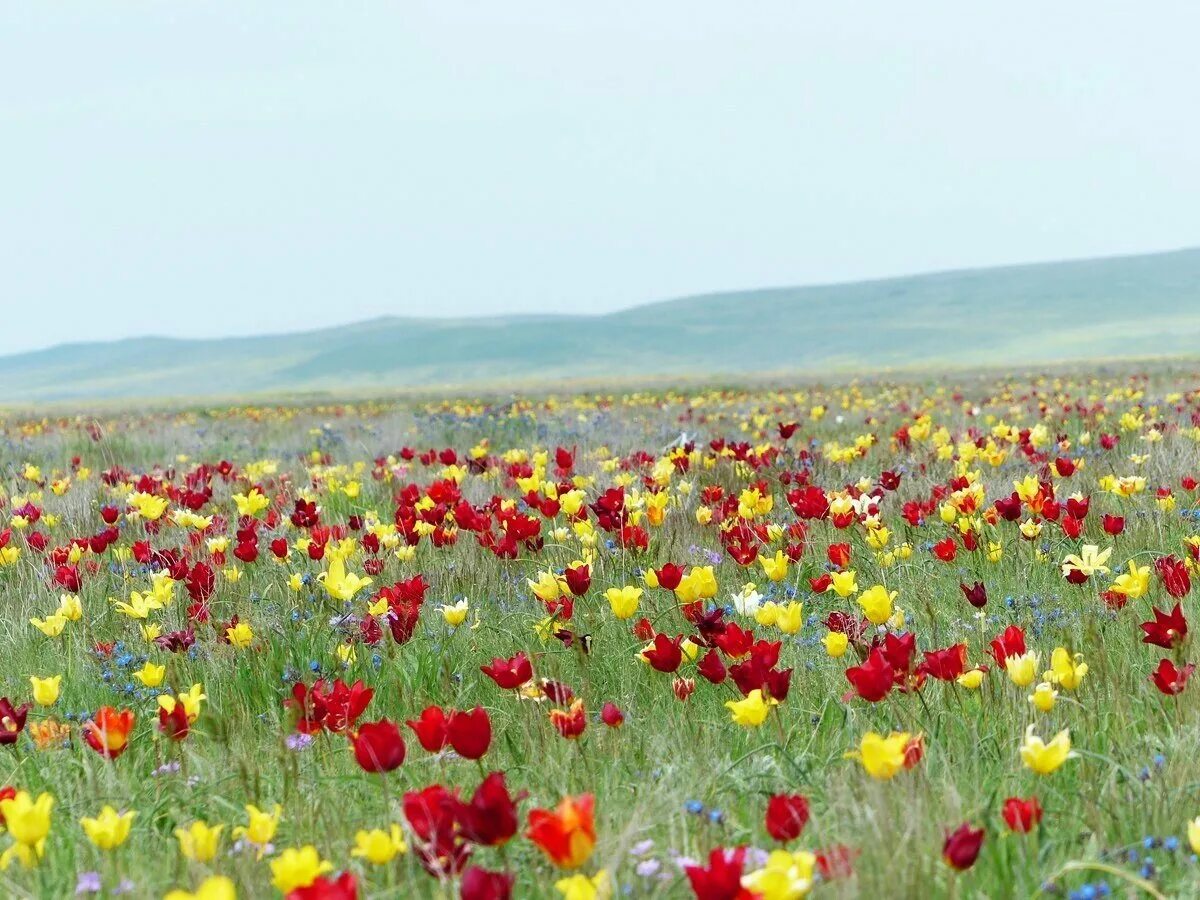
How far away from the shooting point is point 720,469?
771 cm

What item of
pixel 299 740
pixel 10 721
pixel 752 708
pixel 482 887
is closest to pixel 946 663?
pixel 752 708

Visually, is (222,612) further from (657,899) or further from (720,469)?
(720,469)

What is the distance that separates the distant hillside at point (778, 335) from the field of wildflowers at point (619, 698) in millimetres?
110236

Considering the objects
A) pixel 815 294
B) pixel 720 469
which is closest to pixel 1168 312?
pixel 815 294

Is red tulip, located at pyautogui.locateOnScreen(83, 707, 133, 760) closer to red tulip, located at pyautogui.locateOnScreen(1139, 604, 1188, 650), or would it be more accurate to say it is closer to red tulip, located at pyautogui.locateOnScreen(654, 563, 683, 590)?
red tulip, located at pyautogui.locateOnScreen(654, 563, 683, 590)

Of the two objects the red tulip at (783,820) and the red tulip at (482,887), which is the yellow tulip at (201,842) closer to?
the red tulip at (482,887)

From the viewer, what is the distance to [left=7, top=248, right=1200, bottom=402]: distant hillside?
12600cm

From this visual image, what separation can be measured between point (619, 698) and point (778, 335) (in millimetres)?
147500

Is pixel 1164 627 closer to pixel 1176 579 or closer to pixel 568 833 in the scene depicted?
pixel 1176 579

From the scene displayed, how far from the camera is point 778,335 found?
148125 millimetres

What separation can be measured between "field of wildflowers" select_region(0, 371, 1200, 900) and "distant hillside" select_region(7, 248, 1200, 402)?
11024 cm

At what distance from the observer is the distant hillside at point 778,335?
12600cm

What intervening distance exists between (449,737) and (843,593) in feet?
5.67

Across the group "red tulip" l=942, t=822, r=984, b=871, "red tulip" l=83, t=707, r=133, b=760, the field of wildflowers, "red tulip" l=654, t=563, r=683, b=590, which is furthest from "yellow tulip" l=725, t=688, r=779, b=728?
"red tulip" l=83, t=707, r=133, b=760
